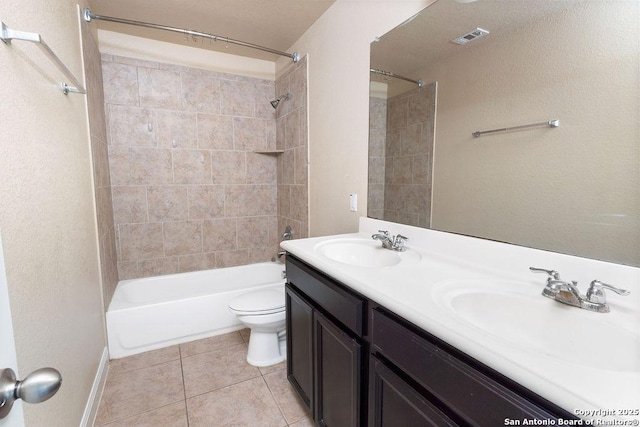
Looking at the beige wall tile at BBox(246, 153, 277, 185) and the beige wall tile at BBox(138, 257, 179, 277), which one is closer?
the beige wall tile at BBox(138, 257, 179, 277)

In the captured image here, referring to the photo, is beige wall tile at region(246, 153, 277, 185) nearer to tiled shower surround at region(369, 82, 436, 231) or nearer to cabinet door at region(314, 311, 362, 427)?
tiled shower surround at region(369, 82, 436, 231)

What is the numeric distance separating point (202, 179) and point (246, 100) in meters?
0.88

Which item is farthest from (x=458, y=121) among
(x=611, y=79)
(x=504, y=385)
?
(x=504, y=385)

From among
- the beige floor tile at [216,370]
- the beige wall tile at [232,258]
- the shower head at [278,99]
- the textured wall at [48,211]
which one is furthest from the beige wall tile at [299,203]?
the textured wall at [48,211]

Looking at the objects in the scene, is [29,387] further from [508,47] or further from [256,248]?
[256,248]

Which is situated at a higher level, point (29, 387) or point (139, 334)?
point (29, 387)

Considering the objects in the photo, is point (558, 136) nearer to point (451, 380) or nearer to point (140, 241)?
point (451, 380)

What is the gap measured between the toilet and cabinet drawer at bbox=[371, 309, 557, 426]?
1121mm

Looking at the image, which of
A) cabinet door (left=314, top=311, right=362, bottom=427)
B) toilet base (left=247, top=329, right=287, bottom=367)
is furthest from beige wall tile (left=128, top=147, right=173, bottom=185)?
cabinet door (left=314, top=311, right=362, bottom=427)

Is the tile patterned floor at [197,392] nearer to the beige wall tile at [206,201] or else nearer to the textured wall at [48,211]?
the textured wall at [48,211]

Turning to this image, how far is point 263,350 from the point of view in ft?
6.51

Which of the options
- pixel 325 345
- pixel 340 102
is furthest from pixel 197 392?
pixel 340 102

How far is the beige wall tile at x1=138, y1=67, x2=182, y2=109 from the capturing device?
2.47 m

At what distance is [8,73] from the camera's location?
2.77ft
